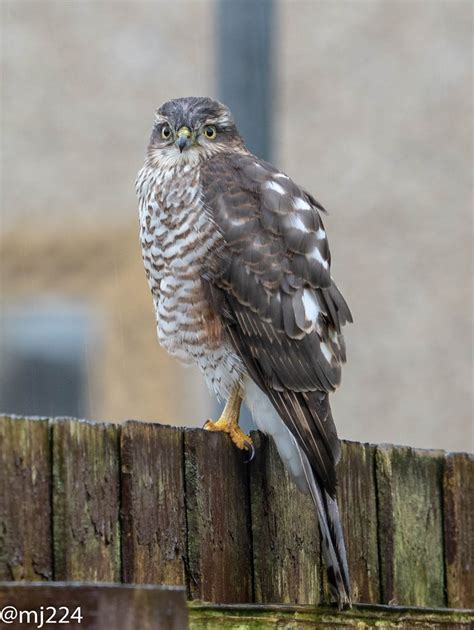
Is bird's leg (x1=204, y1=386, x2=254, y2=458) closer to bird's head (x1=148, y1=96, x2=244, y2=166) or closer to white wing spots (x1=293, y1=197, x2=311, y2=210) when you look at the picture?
white wing spots (x1=293, y1=197, x2=311, y2=210)

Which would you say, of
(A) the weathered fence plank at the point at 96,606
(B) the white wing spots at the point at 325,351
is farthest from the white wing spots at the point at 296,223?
(A) the weathered fence plank at the point at 96,606

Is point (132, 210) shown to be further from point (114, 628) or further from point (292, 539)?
point (114, 628)

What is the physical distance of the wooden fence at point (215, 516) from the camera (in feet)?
11.2

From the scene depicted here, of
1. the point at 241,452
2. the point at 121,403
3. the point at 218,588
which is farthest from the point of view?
the point at 121,403

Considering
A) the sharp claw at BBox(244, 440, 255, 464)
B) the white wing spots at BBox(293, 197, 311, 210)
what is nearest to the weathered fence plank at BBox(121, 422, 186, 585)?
the sharp claw at BBox(244, 440, 255, 464)

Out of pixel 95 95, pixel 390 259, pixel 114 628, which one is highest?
pixel 95 95

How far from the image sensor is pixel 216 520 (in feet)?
12.7

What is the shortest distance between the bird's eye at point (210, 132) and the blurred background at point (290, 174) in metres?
5.54

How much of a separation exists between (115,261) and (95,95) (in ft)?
4.30

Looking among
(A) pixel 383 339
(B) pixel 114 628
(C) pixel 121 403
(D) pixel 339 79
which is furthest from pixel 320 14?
(B) pixel 114 628

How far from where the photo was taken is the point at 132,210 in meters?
11.3

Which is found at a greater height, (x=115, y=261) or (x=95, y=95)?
(x=95, y=95)

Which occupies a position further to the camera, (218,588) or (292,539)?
(292,539)

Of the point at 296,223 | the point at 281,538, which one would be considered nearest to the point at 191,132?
the point at 296,223
